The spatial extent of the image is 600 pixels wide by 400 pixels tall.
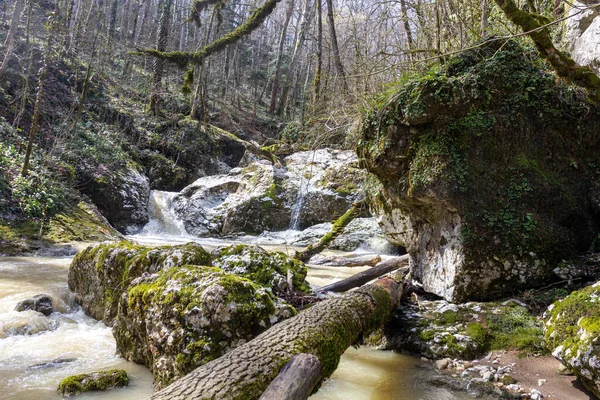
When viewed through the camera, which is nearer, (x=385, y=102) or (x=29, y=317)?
(x=29, y=317)

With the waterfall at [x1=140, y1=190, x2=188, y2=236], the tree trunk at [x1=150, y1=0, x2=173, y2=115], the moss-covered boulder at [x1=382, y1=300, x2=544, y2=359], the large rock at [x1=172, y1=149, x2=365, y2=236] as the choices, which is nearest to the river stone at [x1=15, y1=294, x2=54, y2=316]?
the moss-covered boulder at [x1=382, y1=300, x2=544, y2=359]

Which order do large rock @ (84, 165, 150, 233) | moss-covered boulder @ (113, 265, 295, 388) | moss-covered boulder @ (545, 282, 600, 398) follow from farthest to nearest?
large rock @ (84, 165, 150, 233) → moss-covered boulder @ (113, 265, 295, 388) → moss-covered boulder @ (545, 282, 600, 398)

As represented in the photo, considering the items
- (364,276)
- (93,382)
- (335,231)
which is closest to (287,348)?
(93,382)

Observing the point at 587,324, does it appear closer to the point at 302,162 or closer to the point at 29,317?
the point at 29,317

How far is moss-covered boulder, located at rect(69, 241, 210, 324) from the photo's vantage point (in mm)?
4680

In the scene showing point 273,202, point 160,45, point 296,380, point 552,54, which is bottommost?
point 296,380

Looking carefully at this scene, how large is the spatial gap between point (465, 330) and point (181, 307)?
311 cm

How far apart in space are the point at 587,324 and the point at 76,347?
16.3 feet

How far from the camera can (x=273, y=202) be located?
15.2 meters

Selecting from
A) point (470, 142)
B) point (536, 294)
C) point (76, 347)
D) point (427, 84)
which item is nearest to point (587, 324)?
point (536, 294)

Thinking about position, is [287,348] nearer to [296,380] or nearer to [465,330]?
[296,380]

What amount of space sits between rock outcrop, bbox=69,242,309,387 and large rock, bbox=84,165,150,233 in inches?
371

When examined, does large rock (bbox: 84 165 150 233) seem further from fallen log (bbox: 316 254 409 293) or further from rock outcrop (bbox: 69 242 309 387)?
fallen log (bbox: 316 254 409 293)

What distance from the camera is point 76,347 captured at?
418 centimetres
